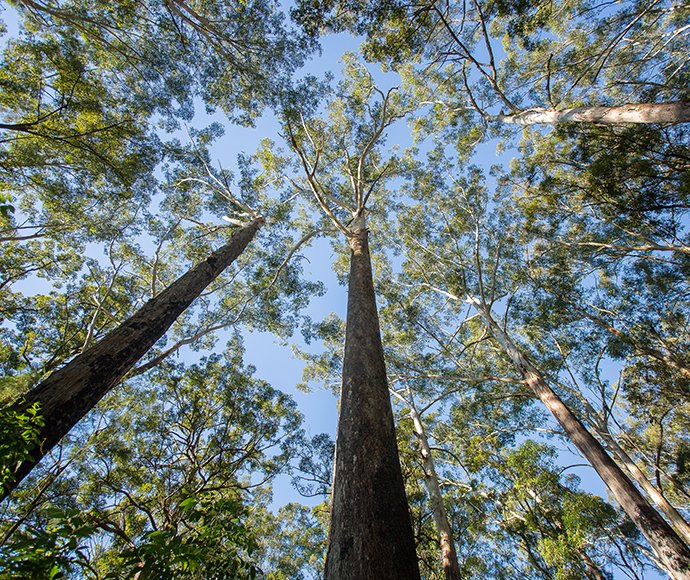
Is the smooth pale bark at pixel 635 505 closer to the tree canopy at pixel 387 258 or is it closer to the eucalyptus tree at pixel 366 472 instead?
the tree canopy at pixel 387 258

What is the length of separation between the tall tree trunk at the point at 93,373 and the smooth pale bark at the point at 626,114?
22.6 feet

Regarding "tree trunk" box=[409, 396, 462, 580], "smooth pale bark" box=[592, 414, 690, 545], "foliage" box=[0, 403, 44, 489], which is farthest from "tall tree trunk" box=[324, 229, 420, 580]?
"smooth pale bark" box=[592, 414, 690, 545]

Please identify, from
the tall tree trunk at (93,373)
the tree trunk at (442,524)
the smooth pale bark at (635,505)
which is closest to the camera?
the tall tree trunk at (93,373)

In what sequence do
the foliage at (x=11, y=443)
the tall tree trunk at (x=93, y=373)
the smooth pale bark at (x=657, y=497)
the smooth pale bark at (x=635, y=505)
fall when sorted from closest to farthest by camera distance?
the foliage at (x=11, y=443) < the tall tree trunk at (x=93, y=373) < the smooth pale bark at (x=635, y=505) < the smooth pale bark at (x=657, y=497)

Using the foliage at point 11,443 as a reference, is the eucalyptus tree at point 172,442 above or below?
above

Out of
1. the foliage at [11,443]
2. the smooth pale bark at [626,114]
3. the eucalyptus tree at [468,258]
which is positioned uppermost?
the eucalyptus tree at [468,258]

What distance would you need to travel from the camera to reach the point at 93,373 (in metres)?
2.80

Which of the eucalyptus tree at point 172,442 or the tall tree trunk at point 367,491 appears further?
the eucalyptus tree at point 172,442

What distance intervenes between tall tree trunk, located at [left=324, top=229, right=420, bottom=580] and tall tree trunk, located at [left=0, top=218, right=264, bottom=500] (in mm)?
1662

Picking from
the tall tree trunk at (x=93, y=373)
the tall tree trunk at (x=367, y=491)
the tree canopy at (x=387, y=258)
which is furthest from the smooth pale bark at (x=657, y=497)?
the tall tree trunk at (x=93, y=373)

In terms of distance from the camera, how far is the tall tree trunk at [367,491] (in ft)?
4.95

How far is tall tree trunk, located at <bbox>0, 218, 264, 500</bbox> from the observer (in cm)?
238

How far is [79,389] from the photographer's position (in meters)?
2.65

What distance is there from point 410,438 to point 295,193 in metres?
9.71
